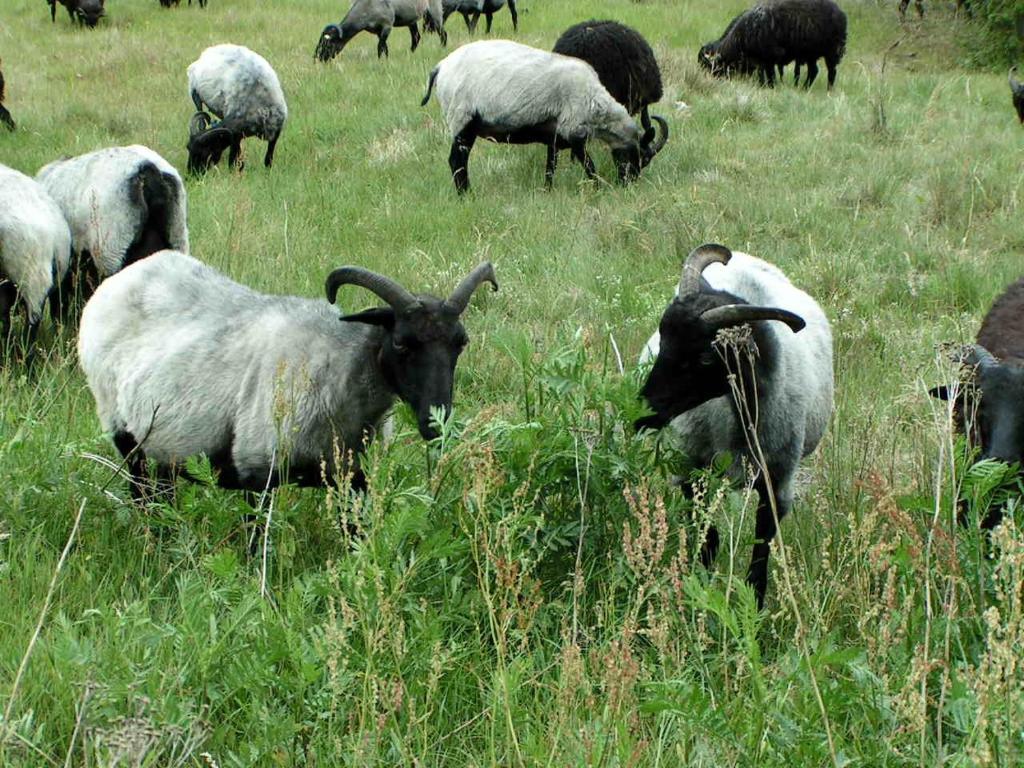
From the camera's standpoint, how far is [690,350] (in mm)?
4223

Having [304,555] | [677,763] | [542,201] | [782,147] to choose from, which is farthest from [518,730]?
[782,147]

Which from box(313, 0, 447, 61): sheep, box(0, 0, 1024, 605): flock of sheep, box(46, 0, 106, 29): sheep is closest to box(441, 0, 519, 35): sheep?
box(313, 0, 447, 61): sheep

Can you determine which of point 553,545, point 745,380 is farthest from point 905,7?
point 553,545

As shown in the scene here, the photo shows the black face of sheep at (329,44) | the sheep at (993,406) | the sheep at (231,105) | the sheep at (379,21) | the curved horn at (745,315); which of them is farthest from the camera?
the sheep at (379,21)

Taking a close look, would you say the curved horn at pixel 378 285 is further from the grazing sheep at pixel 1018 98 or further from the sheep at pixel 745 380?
the grazing sheep at pixel 1018 98

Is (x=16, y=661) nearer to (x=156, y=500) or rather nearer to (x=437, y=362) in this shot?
(x=156, y=500)

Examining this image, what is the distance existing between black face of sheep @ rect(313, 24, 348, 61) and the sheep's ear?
13121 millimetres

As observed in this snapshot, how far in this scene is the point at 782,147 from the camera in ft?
37.8

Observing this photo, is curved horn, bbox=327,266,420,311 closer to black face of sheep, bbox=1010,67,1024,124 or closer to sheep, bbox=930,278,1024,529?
sheep, bbox=930,278,1024,529

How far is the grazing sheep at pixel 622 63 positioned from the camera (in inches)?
499

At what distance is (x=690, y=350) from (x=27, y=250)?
4053 millimetres

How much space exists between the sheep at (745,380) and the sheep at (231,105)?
726 cm

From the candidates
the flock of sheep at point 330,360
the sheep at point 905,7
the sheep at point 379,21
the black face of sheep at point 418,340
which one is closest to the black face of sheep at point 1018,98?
the sheep at point 379,21

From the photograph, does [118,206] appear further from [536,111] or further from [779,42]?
[779,42]
